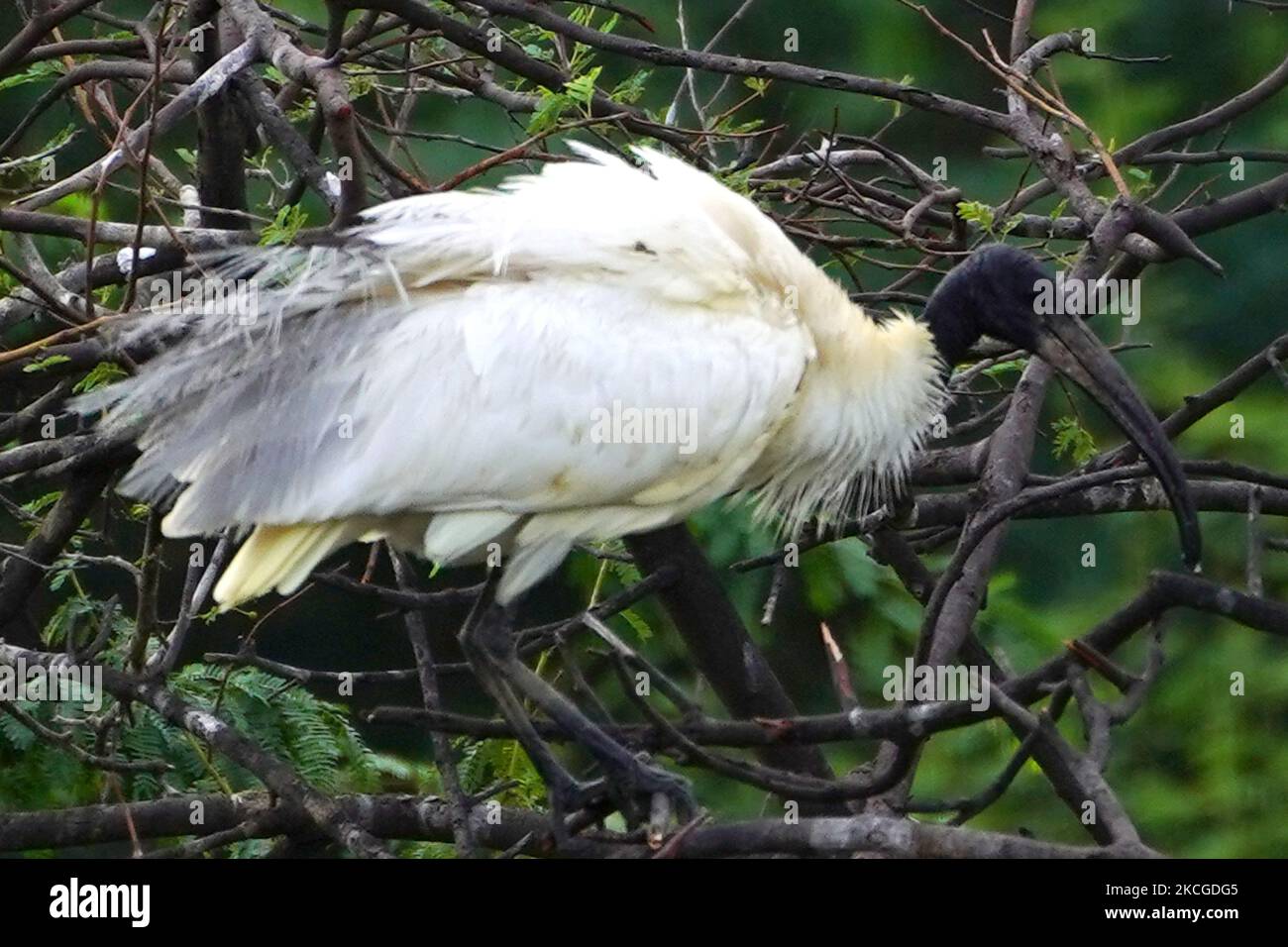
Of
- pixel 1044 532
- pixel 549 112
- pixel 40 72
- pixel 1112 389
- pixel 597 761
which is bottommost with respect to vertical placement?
pixel 597 761

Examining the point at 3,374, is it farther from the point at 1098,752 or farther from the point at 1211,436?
the point at 1211,436

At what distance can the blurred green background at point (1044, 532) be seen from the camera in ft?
19.2

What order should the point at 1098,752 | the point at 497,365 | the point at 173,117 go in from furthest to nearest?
the point at 497,365 → the point at 173,117 → the point at 1098,752

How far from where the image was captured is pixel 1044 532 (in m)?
10.5

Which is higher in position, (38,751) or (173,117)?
(173,117)

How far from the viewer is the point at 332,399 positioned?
403 centimetres

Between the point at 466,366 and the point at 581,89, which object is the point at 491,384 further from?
the point at 581,89

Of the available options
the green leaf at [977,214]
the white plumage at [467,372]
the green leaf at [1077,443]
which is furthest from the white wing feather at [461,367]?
the green leaf at [1077,443]

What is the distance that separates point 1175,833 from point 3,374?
13.5 ft

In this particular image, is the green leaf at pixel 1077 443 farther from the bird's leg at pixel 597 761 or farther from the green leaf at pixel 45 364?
the green leaf at pixel 45 364

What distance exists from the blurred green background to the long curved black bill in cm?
45

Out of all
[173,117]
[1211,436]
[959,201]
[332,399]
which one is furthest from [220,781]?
[1211,436]

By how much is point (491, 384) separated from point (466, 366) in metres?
0.07

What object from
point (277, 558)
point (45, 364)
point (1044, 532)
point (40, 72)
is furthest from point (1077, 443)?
point (1044, 532)
